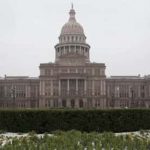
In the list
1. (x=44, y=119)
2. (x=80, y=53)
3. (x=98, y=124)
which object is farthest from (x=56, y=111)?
(x=80, y=53)

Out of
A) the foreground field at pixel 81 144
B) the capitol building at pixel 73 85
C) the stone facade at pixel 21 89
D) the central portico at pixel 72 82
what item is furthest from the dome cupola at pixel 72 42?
the foreground field at pixel 81 144

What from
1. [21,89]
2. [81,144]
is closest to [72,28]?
[21,89]

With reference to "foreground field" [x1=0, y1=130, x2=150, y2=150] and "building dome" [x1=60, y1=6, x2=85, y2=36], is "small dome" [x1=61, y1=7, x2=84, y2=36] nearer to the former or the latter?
"building dome" [x1=60, y1=6, x2=85, y2=36]

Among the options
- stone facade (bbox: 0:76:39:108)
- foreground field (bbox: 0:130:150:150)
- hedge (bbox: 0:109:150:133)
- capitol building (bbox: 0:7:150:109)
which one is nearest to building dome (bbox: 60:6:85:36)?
capitol building (bbox: 0:7:150:109)

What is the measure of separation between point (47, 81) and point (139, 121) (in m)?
75.2

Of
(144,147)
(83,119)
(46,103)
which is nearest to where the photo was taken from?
(144,147)

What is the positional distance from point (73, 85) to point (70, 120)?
7400 cm

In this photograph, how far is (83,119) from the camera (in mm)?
18281

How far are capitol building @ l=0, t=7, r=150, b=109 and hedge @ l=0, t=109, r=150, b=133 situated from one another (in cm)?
6401

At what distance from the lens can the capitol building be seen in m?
91.4

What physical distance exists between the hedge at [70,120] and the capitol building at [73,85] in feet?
210

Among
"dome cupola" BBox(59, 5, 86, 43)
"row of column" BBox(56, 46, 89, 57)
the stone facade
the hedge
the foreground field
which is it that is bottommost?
the foreground field

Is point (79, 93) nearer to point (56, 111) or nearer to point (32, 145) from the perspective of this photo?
point (56, 111)

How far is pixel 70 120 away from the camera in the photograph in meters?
18.3
